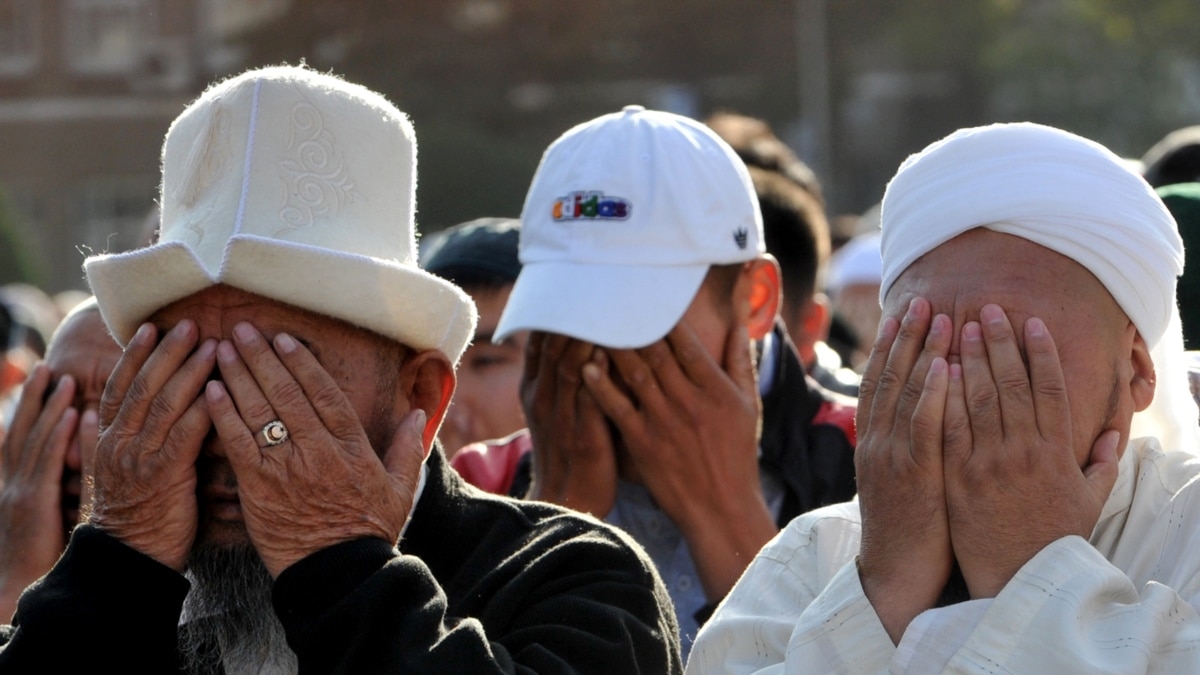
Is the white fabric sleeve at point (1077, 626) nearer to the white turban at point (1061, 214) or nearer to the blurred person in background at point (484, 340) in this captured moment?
the white turban at point (1061, 214)

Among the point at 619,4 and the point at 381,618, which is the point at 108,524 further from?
the point at 619,4

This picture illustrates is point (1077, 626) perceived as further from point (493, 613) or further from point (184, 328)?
point (184, 328)

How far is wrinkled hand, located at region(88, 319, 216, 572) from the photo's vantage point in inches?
110

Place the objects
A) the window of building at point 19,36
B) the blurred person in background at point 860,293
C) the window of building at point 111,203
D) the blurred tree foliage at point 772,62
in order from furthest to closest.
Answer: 1. the window of building at point 19,36
2. the window of building at point 111,203
3. the blurred tree foliage at point 772,62
4. the blurred person in background at point 860,293

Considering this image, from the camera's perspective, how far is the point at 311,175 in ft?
9.68

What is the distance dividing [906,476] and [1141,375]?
43cm

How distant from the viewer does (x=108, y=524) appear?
9.40 feet

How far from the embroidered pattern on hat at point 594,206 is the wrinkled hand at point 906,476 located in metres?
1.53

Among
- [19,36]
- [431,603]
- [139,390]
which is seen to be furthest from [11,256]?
[431,603]

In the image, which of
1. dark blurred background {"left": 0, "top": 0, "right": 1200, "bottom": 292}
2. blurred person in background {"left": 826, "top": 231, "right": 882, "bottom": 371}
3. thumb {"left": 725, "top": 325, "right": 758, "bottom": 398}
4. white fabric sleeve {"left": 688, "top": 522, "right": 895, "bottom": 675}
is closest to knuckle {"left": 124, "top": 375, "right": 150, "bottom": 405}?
white fabric sleeve {"left": 688, "top": 522, "right": 895, "bottom": 675}

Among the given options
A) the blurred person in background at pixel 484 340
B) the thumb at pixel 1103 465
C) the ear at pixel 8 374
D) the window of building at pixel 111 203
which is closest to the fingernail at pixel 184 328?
the thumb at pixel 1103 465

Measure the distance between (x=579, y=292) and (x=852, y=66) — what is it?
144ft

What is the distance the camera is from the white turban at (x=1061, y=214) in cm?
260

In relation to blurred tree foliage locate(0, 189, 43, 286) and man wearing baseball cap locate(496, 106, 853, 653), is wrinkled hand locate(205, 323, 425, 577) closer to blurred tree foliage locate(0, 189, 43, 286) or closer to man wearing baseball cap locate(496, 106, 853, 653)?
man wearing baseball cap locate(496, 106, 853, 653)
